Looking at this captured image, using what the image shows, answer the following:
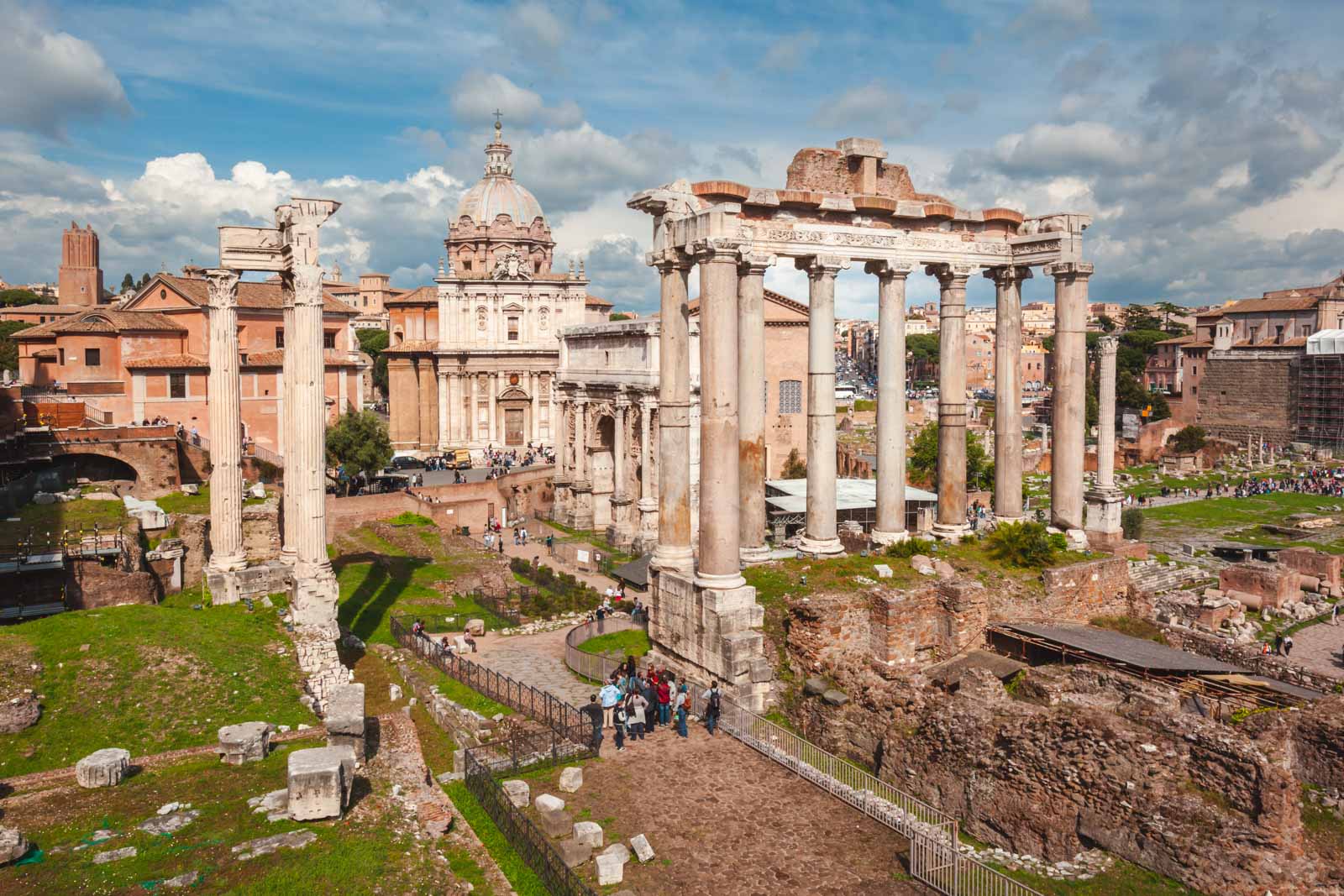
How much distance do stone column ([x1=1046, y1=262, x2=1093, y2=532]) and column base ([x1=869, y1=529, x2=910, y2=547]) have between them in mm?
3696

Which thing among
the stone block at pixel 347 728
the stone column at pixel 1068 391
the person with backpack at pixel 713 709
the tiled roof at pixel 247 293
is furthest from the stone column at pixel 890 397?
the tiled roof at pixel 247 293

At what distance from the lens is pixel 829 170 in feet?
58.3

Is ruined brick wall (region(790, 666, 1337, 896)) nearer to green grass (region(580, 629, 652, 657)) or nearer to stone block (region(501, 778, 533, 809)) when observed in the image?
stone block (region(501, 778, 533, 809))

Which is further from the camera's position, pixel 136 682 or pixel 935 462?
pixel 935 462

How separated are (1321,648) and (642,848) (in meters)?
23.6

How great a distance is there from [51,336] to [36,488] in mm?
15311

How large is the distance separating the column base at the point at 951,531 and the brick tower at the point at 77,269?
78.7 m

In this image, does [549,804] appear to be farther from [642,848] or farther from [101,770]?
[101,770]

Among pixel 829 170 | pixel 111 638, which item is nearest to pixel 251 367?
pixel 111 638

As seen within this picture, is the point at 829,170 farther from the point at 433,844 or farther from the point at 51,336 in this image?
the point at 51,336


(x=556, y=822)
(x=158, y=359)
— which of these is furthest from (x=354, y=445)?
(x=556, y=822)

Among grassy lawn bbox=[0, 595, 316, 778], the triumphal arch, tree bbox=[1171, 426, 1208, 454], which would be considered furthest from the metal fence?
→ tree bbox=[1171, 426, 1208, 454]

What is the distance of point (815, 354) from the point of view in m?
17.3

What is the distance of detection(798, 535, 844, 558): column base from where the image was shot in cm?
1770
